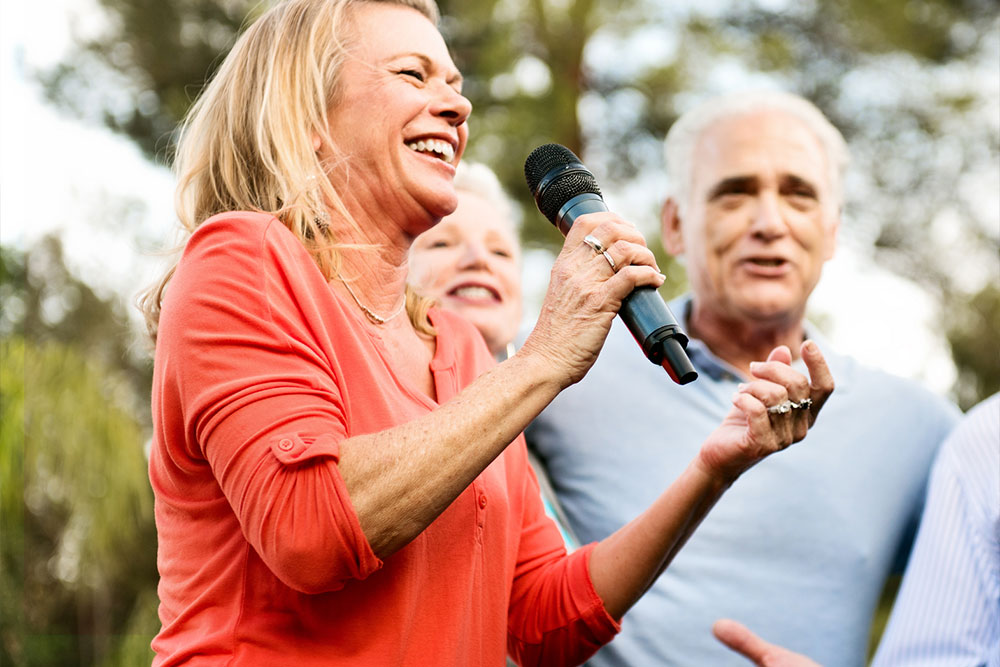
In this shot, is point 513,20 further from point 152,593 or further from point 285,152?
point 285,152

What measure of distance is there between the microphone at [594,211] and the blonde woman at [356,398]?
42 millimetres

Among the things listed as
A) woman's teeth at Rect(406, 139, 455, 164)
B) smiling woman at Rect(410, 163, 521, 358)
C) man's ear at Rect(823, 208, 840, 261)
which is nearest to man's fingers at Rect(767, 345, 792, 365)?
woman's teeth at Rect(406, 139, 455, 164)

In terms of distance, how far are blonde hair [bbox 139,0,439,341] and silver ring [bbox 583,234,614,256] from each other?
47 cm

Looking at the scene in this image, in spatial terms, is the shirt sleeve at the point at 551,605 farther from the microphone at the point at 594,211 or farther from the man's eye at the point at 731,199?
the man's eye at the point at 731,199

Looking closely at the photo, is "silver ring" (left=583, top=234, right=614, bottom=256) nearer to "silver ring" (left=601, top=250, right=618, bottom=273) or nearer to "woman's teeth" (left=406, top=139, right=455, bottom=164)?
"silver ring" (left=601, top=250, right=618, bottom=273)

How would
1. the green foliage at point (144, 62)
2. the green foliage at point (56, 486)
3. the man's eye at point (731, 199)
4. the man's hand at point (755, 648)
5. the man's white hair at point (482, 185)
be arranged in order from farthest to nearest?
1. the green foliage at point (144, 62)
2. the green foliage at point (56, 486)
3. the man's white hair at point (482, 185)
4. the man's eye at point (731, 199)
5. the man's hand at point (755, 648)

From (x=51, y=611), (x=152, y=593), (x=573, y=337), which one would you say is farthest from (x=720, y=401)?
(x=152, y=593)

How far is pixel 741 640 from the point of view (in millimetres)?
2510

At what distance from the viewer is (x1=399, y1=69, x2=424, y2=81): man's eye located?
194 cm

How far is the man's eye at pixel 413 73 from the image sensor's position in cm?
194

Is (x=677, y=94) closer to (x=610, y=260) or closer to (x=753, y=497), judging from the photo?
(x=753, y=497)

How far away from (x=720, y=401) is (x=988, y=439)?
765mm

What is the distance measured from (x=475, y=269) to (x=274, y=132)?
134 centimetres

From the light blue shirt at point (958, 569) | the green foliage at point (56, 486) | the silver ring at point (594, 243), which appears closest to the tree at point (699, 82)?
the green foliage at point (56, 486)
